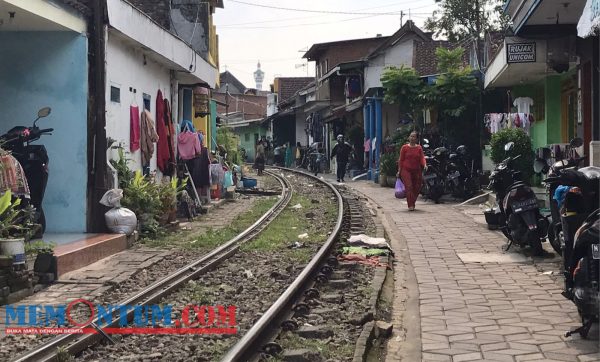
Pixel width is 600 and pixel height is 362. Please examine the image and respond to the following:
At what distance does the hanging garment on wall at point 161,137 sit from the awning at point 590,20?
9.69 metres

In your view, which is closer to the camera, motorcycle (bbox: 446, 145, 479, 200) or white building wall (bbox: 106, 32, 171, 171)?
white building wall (bbox: 106, 32, 171, 171)

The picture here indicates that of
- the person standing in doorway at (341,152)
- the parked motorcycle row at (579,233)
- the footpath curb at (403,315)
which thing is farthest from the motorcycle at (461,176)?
the parked motorcycle row at (579,233)

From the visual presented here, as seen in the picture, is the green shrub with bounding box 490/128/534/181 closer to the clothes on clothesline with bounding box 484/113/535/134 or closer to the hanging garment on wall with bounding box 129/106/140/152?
the clothes on clothesline with bounding box 484/113/535/134

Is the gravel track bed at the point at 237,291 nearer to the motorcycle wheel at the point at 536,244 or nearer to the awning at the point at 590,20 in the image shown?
the motorcycle wheel at the point at 536,244

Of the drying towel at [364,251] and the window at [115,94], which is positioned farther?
the window at [115,94]

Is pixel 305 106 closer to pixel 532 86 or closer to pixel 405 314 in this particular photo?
pixel 532 86

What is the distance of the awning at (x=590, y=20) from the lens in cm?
672

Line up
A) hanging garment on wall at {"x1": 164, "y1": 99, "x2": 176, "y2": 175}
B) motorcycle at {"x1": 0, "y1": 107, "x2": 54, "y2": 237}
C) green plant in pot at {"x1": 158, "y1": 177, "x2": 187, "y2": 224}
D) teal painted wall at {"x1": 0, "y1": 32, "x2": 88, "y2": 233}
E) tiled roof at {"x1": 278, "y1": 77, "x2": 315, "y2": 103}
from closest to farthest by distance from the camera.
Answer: motorcycle at {"x1": 0, "y1": 107, "x2": 54, "y2": 237}
teal painted wall at {"x1": 0, "y1": 32, "x2": 88, "y2": 233}
green plant in pot at {"x1": 158, "y1": 177, "x2": 187, "y2": 224}
hanging garment on wall at {"x1": 164, "y1": 99, "x2": 176, "y2": 175}
tiled roof at {"x1": 278, "y1": 77, "x2": 315, "y2": 103}

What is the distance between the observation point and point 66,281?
816 centimetres

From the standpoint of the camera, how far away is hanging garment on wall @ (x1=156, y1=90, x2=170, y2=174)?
1520 cm

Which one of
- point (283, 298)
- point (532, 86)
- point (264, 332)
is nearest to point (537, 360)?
point (264, 332)

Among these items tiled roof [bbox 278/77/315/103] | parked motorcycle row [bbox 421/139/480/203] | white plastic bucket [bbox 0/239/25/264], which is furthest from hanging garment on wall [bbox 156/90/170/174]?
tiled roof [bbox 278/77/315/103]

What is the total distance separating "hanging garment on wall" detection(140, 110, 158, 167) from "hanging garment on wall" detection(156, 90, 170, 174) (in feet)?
3.15

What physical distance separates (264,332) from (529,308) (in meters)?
2.58
